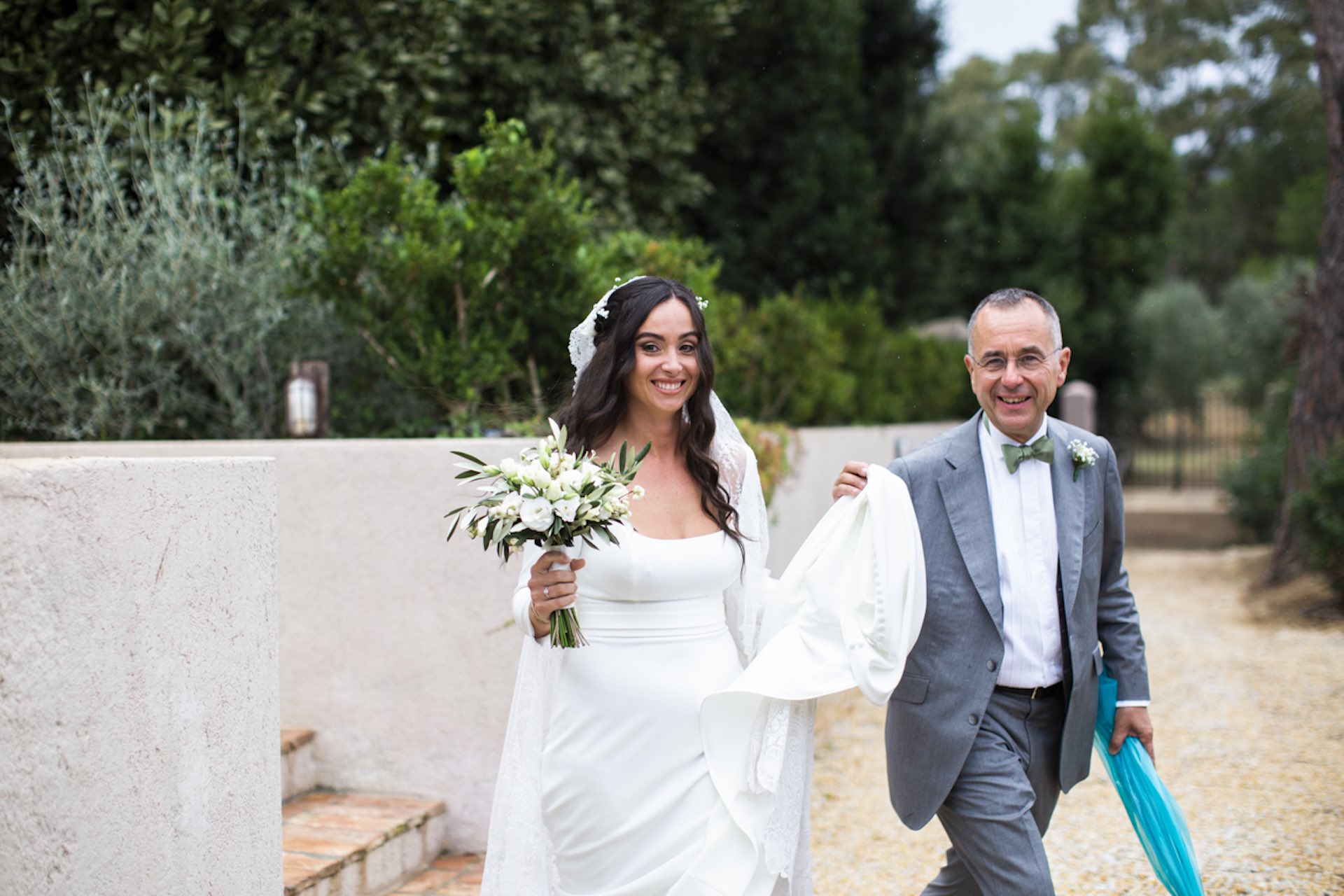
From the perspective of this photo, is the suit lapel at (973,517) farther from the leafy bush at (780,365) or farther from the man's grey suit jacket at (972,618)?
the leafy bush at (780,365)

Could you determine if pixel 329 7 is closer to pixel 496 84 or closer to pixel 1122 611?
pixel 496 84

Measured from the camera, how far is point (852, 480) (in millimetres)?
3094

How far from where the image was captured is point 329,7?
7.41 m

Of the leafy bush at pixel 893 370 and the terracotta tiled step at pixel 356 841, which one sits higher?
the leafy bush at pixel 893 370

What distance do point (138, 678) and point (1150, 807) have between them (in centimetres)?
257

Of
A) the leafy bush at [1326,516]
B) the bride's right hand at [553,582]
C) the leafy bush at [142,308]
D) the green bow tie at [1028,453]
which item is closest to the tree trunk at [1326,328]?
the leafy bush at [1326,516]

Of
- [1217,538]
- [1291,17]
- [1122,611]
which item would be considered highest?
[1291,17]

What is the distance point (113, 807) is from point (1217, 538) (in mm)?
16281

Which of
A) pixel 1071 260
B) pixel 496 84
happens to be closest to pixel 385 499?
pixel 496 84

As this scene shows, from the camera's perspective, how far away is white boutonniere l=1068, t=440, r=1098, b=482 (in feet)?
10.0

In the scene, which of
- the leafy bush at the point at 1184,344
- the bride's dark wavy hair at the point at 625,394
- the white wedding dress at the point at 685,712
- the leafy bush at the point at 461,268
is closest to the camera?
the white wedding dress at the point at 685,712

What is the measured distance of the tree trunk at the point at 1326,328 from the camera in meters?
10.4

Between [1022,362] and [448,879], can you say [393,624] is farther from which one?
[1022,362]

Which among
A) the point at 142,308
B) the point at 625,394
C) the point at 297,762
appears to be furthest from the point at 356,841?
the point at 142,308
